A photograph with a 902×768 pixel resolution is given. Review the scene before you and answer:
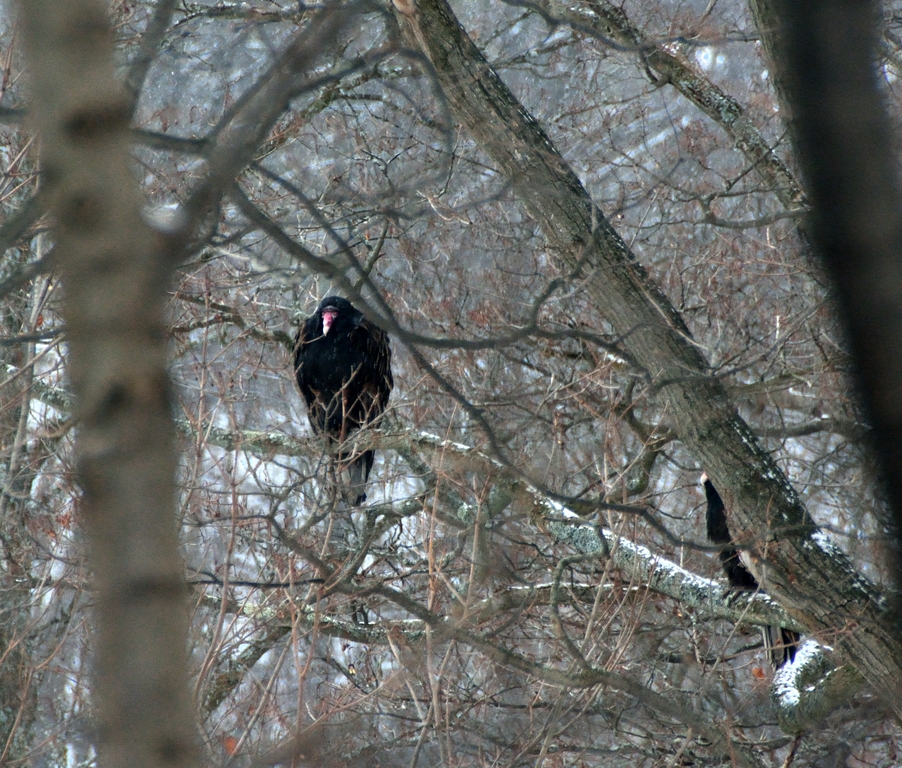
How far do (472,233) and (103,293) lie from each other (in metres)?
5.04

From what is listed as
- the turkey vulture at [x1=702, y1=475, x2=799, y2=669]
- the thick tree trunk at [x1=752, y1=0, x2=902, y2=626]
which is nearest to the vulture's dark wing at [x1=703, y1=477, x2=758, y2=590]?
the turkey vulture at [x1=702, y1=475, x2=799, y2=669]

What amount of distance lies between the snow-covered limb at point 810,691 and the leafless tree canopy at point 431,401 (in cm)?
2

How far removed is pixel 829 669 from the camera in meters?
4.45

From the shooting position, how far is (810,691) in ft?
14.1

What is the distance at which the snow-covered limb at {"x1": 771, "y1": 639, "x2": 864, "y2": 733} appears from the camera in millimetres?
4223

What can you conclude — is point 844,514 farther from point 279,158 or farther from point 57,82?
point 57,82

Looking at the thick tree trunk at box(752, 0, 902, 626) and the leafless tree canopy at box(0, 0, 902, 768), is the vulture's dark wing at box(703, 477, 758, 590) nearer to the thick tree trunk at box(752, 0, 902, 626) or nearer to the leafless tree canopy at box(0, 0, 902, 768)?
the leafless tree canopy at box(0, 0, 902, 768)

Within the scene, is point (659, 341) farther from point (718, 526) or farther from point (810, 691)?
point (718, 526)

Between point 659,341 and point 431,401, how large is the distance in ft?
4.92

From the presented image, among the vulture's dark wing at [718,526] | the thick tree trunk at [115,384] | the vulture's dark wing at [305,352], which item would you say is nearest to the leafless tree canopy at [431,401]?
the thick tree trunk at [115,384]

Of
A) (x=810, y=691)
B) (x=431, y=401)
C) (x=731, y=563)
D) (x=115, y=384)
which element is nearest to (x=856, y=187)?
(x=115, y=384)

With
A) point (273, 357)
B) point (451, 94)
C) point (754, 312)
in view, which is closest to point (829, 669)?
point (754, 312)

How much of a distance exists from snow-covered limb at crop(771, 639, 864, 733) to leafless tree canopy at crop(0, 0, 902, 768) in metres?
0.02

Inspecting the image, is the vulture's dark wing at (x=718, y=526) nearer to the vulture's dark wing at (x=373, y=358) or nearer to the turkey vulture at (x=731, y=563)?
the turkey vulture at (x=731, y=563)
